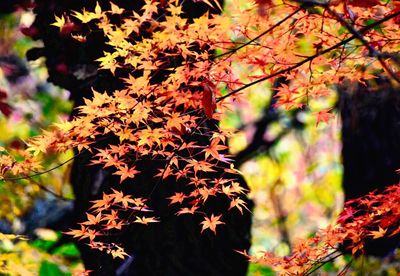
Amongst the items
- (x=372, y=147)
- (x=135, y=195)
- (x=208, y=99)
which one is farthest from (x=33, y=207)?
(x=208, y=99)

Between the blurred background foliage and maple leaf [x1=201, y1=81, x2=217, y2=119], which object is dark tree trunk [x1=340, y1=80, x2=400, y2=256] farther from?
maple leaf [x1=201, y1=81, x2=217, y2=119]

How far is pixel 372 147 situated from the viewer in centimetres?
442

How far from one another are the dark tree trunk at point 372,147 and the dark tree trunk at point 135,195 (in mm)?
1679

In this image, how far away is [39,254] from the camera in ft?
13.4

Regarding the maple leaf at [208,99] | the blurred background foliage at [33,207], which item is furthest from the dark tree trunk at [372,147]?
the maple leaf at [208,99]

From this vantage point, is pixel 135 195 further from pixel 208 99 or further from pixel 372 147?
pixel 372 147

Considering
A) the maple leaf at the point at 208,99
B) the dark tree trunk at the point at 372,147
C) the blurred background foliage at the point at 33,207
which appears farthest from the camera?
the dark tree trunk at the point at 372,147

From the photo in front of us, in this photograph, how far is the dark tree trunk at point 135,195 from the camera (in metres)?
2.95

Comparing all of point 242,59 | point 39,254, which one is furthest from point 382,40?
point 39,254

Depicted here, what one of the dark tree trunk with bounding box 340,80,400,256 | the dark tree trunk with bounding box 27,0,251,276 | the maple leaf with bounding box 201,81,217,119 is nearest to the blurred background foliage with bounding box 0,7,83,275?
the dark tree trunk with bounding box 27,0,251,276

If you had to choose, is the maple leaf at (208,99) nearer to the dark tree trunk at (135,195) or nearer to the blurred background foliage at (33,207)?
the dark tree trunk at (135,195)

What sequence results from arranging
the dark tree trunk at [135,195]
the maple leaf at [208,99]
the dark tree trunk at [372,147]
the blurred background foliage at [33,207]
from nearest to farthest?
the maple leaf at [208,99] → the dark tree trunk at [135,195] → the blurred background foliage at [33,207] → the dark tree trunk at [372,147]

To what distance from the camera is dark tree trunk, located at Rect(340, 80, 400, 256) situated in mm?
4262

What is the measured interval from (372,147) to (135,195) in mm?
2390
